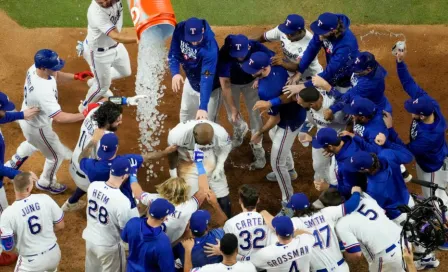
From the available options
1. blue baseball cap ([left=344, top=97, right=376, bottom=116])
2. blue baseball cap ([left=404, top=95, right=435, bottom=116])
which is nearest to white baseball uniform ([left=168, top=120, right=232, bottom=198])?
blue baseball cap ([left=344, top=97, right=376, bottom=116])

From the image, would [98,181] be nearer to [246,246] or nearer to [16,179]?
[16,179]

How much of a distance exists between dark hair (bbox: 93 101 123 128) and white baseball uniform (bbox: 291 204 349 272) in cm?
226

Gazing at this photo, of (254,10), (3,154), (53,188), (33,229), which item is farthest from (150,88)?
(33,229)

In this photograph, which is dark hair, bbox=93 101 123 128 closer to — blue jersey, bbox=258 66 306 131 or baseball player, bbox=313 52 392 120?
blue jersey, bbox=258 66 306 131

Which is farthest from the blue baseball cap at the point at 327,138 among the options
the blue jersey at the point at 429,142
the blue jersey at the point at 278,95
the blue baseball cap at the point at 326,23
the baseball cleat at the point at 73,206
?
the baseball cleat at the point at 73,206

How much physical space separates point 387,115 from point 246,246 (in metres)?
2.68

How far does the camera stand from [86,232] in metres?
7.28

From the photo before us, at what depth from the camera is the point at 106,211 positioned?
22.9 ft

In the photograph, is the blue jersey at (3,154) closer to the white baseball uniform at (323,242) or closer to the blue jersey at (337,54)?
the white baseball uniform at (323,242)

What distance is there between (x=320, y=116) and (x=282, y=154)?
640 mm

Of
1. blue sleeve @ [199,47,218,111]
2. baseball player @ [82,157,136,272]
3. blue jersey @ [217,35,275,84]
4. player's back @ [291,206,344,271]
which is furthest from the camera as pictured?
blue jersey @ [217,35,275,84]

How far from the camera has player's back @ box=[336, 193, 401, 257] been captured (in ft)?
23.1

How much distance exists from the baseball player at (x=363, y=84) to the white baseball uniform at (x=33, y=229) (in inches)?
131

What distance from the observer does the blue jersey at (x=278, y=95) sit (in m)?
8.41
